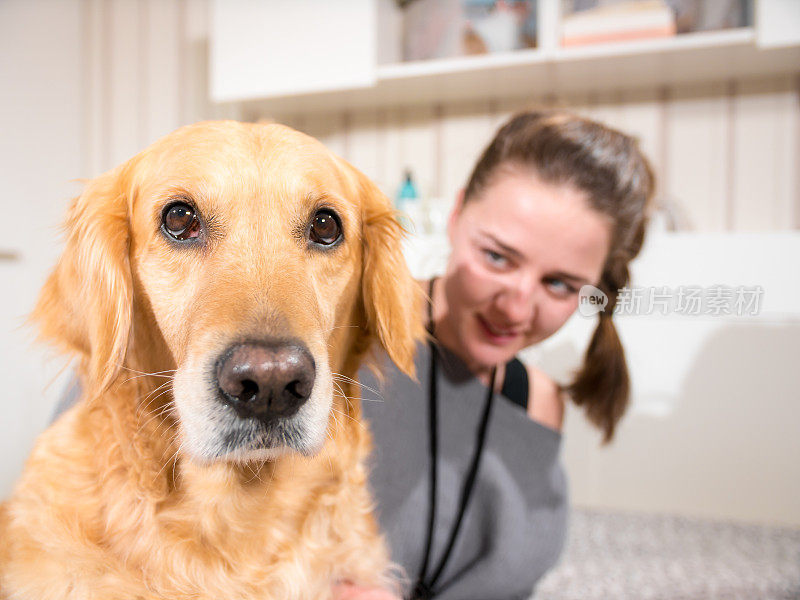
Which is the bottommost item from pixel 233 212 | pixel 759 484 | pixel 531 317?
pixel 759 484

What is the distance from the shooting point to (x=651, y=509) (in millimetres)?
1232

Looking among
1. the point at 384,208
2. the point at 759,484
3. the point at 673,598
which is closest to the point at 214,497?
the point at 384,208

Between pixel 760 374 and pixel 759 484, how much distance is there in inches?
8.5

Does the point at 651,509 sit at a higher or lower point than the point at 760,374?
lower

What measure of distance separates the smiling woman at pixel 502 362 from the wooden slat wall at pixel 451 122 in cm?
70

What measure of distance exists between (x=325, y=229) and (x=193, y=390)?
228mm

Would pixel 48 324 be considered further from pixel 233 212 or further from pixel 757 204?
pixel 757 204

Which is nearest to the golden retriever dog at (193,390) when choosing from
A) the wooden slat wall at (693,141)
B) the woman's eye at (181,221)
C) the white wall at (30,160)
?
the woman's eye at (181,221)

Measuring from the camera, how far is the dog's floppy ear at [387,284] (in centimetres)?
63

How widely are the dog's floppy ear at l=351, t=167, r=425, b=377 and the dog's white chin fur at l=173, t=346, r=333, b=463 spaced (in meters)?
0.19

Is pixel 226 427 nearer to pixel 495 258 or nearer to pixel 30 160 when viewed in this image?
pixel 495 258

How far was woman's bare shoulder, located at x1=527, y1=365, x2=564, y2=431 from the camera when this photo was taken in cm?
110

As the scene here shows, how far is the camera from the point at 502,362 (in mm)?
934

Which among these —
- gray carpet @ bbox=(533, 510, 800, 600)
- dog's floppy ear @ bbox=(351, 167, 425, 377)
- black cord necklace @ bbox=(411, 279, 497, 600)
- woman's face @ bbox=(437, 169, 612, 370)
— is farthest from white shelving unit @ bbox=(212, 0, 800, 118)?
gray carpet @ bbox=(533, 510, 800, 600)
